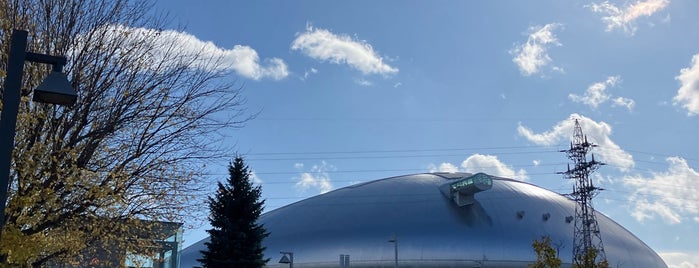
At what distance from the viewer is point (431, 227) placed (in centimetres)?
6347

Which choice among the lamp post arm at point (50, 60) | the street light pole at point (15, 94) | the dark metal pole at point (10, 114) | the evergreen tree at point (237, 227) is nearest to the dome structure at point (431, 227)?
the evergreen tree at point (237, 227)

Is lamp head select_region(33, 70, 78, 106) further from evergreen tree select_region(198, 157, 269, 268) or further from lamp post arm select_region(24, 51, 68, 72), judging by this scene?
evergreen tree select_region(198, 157, 269, 268)

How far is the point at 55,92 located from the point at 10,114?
23.7 inches

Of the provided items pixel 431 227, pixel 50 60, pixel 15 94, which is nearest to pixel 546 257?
pixel 50 60

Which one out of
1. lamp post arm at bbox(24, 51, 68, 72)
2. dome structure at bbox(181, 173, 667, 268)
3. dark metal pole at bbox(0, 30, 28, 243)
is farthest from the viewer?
dome structure at bbox(181, 173, 667, 268)

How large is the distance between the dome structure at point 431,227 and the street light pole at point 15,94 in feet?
159

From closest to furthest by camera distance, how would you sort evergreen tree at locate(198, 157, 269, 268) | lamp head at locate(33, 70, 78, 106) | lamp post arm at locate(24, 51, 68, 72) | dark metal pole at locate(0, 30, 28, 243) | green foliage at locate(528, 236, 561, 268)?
dark metal pole at locate(0, 30, 28, 243)
lamp head at locate(33, 70, 78, 106)
lamp post arm at locate(24, 51, 68, 72)
green foliage at locate(528, 236, 561, 268)
evergreen tree at locate(198, 157, 269, 268)

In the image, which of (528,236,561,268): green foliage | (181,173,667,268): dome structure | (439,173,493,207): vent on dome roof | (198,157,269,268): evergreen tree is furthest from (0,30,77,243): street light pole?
(439,173,493,207): vent on dome roof

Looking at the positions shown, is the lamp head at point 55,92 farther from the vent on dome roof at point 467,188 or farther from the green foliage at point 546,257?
the vent on dome roof at point 467,188

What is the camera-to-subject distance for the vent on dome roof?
225ft

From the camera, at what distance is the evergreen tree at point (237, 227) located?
33312 millimetres

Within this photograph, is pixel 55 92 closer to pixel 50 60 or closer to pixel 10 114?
pixel 10 114

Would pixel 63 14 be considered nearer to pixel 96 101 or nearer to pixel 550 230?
pixel 96 101

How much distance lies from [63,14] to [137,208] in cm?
439
